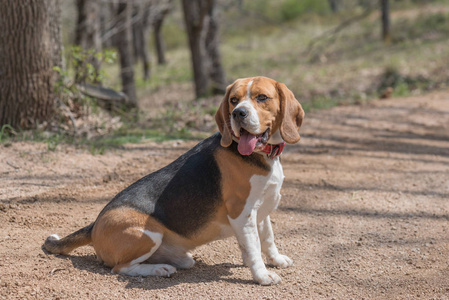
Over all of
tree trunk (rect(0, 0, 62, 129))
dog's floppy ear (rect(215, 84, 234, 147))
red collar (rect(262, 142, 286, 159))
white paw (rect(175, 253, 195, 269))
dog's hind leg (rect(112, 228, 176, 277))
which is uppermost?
tree trunk (rect(0, 0, 62, 129))

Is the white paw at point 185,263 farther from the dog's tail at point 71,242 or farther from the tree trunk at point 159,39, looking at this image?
the tree trunk at point 159,39

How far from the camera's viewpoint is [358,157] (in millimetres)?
7801

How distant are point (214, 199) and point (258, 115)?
0.81 meters

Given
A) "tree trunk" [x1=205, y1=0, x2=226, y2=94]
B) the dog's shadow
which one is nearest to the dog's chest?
the dog's shadow

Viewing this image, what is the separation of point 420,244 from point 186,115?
5604mm

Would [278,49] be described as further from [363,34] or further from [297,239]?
[297,239]

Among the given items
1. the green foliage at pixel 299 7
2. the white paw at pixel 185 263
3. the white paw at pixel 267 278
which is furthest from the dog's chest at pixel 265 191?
the green foliage at pixel 299 7

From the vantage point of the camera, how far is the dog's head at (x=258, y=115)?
390 cm

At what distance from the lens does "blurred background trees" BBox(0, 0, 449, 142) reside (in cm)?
759

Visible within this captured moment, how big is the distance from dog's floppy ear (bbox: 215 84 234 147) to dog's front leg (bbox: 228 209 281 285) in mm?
585

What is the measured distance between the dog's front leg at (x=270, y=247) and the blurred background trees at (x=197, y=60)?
4405 millimetres

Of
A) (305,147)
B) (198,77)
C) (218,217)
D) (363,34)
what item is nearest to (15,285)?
(218,217)

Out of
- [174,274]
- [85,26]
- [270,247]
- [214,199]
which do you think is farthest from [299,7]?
[174,274]

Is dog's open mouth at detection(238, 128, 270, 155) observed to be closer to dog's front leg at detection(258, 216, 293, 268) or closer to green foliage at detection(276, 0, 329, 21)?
dog's front leg at detection(258, 216, 293, 268)
